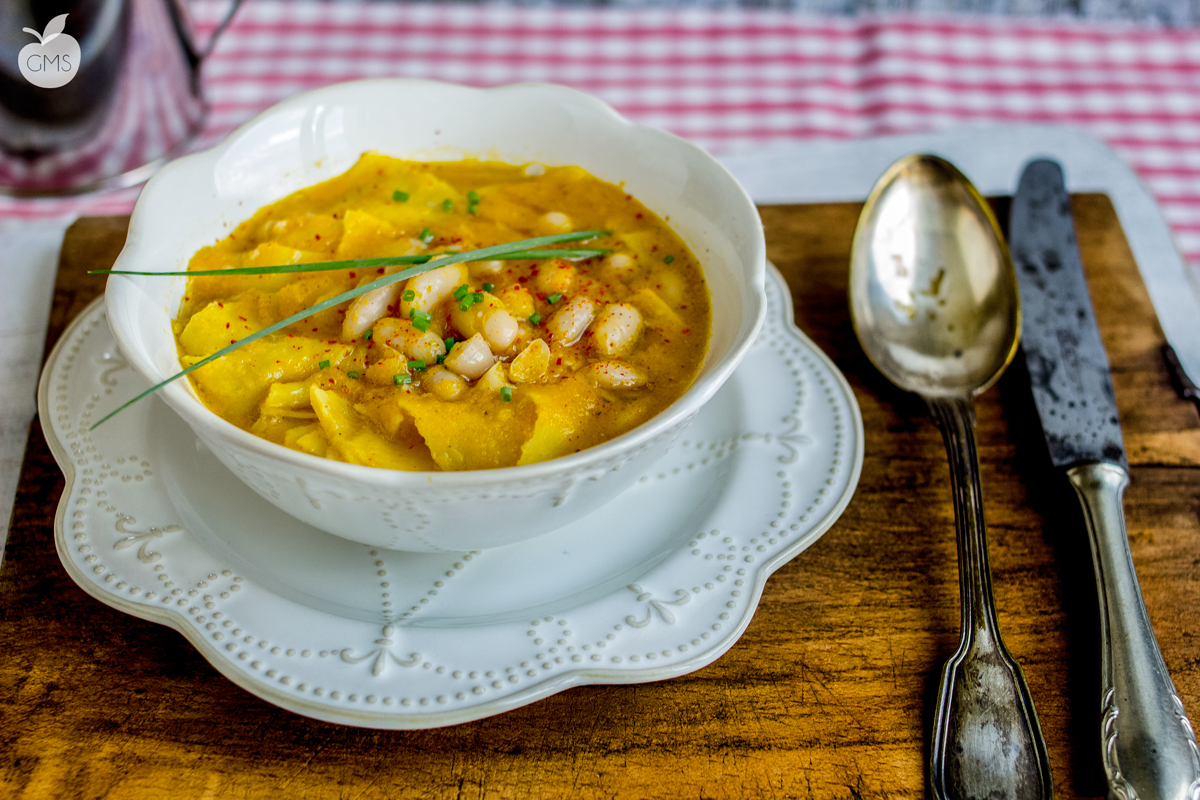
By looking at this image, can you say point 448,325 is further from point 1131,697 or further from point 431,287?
point 1131,697

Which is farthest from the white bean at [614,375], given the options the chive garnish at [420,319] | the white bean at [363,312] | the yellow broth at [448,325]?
the white bean at [363,312]

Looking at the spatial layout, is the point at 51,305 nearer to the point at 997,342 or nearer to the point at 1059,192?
the point at 997,342

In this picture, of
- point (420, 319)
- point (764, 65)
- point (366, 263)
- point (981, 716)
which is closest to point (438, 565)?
point (420, 319)

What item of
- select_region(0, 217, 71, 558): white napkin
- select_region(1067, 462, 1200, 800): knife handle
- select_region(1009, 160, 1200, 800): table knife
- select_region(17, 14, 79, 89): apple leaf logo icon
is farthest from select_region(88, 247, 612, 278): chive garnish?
select_region(17, 14, 79, 89): apple leaf logo icon

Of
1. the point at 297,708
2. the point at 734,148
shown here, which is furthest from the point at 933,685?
the point at 734,148

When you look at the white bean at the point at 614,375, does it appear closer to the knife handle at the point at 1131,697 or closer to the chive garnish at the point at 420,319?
the chive garnish at the point at 420,319

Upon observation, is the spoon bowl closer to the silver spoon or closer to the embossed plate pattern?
the silver spoon
